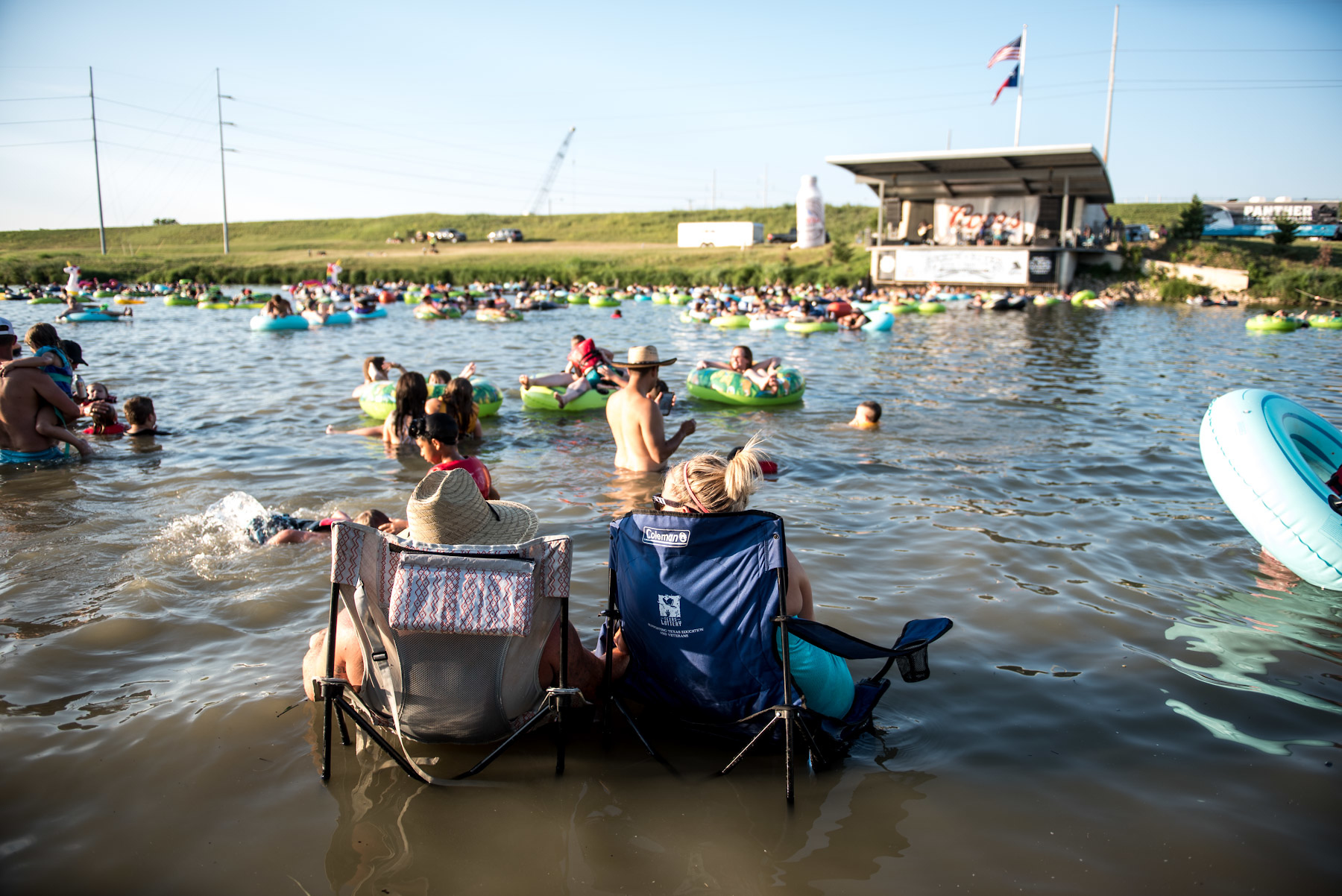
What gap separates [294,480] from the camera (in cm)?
805

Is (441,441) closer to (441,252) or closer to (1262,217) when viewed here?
(1262,217)

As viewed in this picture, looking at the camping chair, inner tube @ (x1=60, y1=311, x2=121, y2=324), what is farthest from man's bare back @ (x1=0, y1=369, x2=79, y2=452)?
inner tube @ (x1=60, y1=311, x2=121, y2=324)

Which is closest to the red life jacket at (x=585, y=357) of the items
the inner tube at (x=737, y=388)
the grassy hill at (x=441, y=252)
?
the inner tube at (x=737, y=388)

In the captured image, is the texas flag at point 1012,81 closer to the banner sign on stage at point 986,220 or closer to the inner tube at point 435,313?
the banner sign on stage at point 986,220

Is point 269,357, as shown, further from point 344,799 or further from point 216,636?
point 344,799

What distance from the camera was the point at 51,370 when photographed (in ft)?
26.6

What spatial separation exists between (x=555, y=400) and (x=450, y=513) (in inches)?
338

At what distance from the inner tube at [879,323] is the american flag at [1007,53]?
19.9 m

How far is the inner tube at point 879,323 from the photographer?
2445cm

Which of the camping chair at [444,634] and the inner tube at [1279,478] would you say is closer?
the camping chair at [444,634]

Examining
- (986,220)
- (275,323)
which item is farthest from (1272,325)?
(275,323)

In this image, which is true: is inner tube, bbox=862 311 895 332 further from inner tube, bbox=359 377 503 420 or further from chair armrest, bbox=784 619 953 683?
chair armrest, bbox=784 619 953 683

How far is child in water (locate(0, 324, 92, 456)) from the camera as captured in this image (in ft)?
26.0

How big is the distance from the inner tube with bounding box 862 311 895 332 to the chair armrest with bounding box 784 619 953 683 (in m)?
21.8
